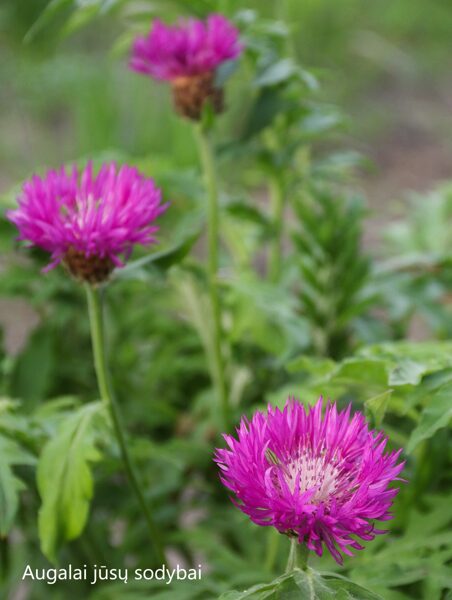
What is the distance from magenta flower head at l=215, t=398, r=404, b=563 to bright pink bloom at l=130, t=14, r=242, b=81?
1.14 feet

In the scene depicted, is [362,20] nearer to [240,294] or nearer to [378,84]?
[378,84]

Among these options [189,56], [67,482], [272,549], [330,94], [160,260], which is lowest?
[330,94]

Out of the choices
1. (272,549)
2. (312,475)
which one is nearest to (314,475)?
(312,475)

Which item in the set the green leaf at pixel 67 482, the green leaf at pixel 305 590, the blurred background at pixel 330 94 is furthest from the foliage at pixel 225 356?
the blurred background at pixel 330 94

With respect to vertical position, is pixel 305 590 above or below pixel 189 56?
below

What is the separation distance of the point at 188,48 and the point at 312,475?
1.31 feet

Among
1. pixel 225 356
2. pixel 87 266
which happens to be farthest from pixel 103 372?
pixel 225 356

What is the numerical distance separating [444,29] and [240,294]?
8.98ft

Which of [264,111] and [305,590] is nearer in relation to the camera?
[305,590]

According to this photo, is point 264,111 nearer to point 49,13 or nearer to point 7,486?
point 49,13

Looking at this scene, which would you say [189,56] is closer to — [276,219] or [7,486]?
[276,219]

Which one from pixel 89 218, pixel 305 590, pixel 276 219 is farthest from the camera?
pixel 276 219

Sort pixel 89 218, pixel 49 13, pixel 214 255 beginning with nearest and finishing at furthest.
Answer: pixel 89 218
pixel 49 13
pixel 214 255

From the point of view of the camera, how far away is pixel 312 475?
40 cm
